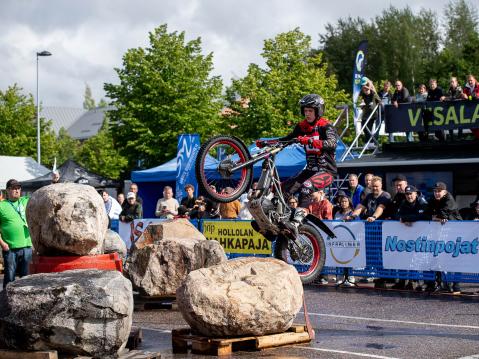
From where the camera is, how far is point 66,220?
9.72m

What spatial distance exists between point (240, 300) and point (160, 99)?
37199 mm

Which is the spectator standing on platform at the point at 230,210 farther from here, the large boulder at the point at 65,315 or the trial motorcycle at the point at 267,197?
the large boulder at the point at 65,315

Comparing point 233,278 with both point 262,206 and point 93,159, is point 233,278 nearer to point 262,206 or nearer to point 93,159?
point 262,206

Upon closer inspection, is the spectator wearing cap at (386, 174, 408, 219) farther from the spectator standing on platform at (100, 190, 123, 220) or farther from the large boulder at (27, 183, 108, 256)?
the spectator standing on platform at (100, 190, 123, 220)

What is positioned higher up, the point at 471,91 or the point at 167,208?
the point at 471,91

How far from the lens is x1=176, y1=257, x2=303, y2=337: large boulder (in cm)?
979

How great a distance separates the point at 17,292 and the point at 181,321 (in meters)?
4.39

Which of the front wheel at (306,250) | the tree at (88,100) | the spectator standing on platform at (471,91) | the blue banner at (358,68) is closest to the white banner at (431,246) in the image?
the front wheel at (306,250)

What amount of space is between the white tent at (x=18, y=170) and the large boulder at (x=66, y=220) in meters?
25.3

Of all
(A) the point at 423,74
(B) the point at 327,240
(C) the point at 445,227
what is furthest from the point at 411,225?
(A) the point at 423,74

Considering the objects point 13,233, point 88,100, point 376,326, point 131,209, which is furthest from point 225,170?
point 88,100

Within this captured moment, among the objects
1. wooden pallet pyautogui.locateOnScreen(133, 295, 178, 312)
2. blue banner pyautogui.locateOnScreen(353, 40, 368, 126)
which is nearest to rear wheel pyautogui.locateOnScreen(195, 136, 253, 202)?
wooden pallet pyautogui.locateOnScreen(133, 295, 178, 312)

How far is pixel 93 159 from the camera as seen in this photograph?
213ft

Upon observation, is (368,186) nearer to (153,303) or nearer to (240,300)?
(153,303)
